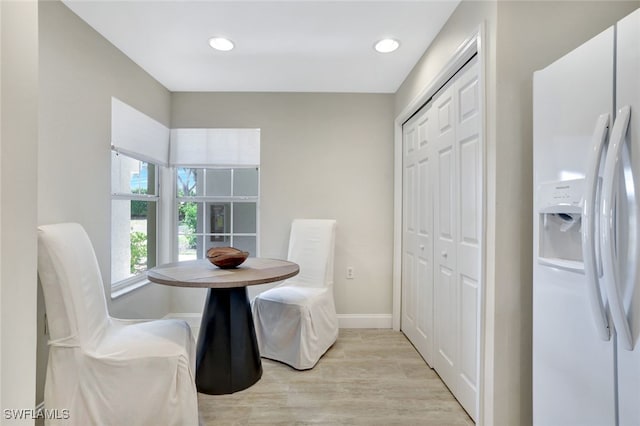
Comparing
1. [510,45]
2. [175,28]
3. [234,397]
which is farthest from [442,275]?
[175,28]

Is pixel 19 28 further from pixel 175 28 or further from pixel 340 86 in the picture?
pixel 340 86

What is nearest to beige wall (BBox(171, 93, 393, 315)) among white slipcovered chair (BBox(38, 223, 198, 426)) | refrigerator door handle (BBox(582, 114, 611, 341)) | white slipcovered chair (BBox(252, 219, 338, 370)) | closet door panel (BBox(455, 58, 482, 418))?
white slipcovered chair (BBox(252, 219, 338, 370))

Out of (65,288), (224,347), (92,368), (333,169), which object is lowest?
(224,347)

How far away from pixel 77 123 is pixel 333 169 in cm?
205

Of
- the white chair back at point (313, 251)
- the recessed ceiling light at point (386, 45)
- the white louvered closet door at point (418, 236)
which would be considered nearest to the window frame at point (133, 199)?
the white chair back at point (313, 251)

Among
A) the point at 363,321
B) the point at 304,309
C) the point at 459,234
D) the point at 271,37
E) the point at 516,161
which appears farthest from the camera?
the point at 363,321

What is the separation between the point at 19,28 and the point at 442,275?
7.55 feet

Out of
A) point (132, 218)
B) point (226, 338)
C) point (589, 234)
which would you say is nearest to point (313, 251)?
point (226, 338)

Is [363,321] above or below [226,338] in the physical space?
below

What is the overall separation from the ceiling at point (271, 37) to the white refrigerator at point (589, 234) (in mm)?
1057

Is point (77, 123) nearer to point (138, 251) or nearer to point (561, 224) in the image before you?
point (138, 251)

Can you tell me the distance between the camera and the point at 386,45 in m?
2.16

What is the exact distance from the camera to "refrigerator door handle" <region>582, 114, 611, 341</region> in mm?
900

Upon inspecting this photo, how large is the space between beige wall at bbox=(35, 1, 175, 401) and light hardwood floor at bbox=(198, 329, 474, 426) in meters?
1.11
